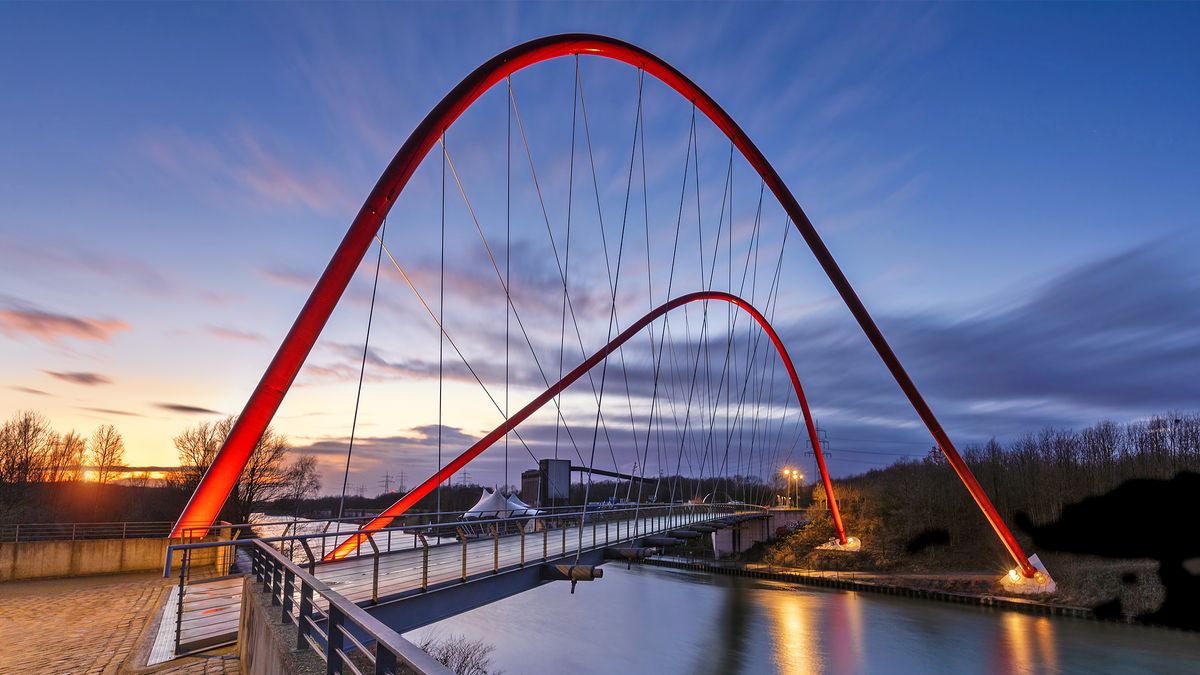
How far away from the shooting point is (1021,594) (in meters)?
28.8

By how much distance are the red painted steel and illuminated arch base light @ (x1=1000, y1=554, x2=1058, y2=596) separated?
10908 mm

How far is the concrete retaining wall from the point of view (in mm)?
15555

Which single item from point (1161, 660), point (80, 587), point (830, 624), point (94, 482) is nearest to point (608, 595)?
point (830, 624)

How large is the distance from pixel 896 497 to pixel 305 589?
48090 mm

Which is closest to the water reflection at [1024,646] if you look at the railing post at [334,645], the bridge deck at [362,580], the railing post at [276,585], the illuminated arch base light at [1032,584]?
the illuminated arch base light at [1032,584]

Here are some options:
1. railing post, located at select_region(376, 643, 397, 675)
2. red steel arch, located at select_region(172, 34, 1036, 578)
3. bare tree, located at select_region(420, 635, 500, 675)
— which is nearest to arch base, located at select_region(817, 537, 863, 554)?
bare tree, located at select_region(420, 635, 500, 675)

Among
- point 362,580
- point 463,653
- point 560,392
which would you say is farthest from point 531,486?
point 362,580

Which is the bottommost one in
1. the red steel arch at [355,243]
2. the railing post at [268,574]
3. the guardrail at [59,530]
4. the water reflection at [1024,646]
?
the water reflection at [1024,646]

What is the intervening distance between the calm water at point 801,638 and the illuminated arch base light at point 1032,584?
1760 millimetres

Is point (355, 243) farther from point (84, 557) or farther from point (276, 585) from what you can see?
point (84, 557)

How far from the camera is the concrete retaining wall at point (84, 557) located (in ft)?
51.0

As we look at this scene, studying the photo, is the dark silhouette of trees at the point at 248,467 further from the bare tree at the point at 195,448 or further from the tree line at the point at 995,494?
the tree line at the point at 995,494

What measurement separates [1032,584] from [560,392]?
26033 mm

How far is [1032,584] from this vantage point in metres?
28.8
